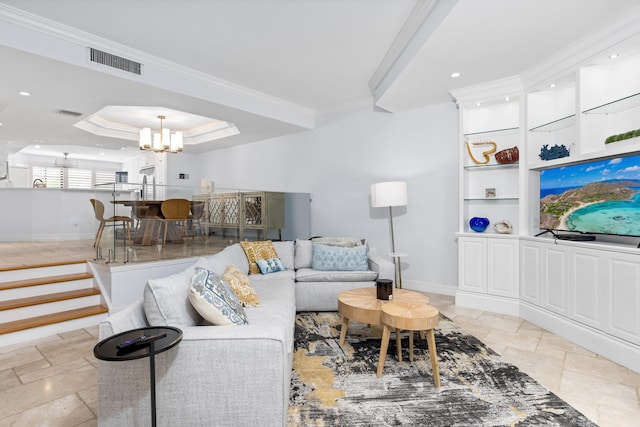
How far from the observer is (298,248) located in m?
4.14

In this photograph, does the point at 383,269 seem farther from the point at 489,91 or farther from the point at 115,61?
the point at 115,61

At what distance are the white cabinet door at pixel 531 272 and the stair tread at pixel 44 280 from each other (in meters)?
5.07

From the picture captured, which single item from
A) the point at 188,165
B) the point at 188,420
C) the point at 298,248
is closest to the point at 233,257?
the point at 298,248

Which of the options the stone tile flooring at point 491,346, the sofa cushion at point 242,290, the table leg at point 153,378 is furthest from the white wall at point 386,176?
the table leg at point 153,378

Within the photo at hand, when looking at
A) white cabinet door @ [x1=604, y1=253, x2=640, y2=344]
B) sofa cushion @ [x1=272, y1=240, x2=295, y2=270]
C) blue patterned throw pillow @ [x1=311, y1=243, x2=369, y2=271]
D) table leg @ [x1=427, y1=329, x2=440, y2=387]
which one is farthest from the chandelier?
white cabinet door @ [x1=604, y1=253, x2=640, y2=344]

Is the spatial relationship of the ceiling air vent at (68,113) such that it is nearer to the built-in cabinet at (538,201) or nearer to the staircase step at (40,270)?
the staircase step at (40,270)

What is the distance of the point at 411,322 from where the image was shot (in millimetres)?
2199

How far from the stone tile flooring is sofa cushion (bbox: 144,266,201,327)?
80 cm

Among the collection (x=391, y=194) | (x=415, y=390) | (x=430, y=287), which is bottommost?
(x=415, y=390)

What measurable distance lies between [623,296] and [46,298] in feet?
17.8

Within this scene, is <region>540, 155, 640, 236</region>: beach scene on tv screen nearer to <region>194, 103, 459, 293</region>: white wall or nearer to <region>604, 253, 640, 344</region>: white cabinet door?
<region>604, 253, 640, 344</region>: white cabinet door

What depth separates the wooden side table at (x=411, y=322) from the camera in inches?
86.4

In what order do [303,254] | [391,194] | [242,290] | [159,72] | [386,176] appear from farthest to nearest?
Answer: 1. [386,176]
2. [391,194]
3. [303,254]
4. [159,72]
5. [242,290]

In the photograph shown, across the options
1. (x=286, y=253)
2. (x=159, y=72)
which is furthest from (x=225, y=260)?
(x=159, y=72)
